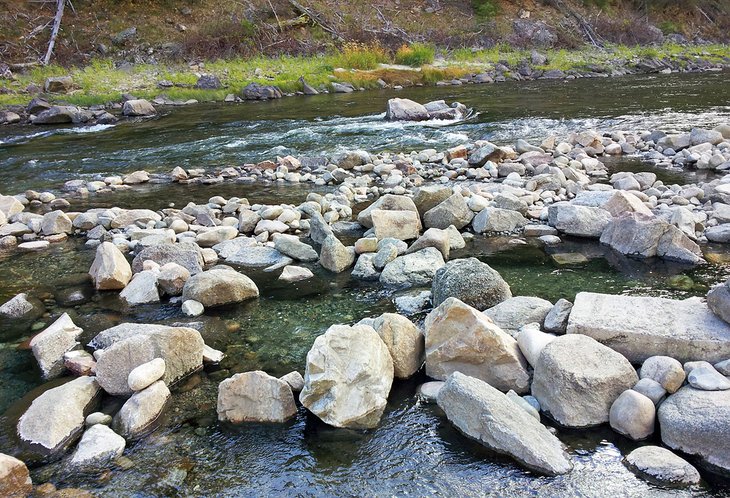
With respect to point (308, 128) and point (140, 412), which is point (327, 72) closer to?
point (308, 128)

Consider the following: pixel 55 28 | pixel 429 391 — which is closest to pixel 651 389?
pixel 429 391

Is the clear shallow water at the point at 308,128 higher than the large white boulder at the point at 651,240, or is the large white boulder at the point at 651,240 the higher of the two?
the large white boulder at the point at 651,240

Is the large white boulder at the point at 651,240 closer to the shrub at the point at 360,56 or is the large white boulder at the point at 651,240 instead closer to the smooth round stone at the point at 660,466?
the smooth round stone at the point at 660,466

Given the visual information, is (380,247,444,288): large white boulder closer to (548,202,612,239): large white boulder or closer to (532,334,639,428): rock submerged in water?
(548,202,612,239): large white boulder

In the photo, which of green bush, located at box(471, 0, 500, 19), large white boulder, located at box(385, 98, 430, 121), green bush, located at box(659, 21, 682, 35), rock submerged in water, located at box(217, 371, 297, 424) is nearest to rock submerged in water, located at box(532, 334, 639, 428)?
rock submerged in water, located at box(217, 371, 297, 424)

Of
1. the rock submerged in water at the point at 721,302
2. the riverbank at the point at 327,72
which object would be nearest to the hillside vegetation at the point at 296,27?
the riverbank at the point at 327,72

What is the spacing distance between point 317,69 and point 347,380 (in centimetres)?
2475

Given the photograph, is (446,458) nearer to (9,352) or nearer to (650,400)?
(650,400)

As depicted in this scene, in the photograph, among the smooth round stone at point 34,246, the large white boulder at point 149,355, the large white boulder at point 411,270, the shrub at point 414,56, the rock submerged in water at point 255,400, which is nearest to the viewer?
the rock submerged in water at point 255,400

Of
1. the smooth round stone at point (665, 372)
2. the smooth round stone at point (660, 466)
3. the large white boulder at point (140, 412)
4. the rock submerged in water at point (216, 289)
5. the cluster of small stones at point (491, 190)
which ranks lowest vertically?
the cluster of small stones at point (491, 190)

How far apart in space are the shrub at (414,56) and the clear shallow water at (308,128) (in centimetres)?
732

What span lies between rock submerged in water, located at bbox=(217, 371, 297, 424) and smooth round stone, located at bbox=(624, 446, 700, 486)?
6.78 ft

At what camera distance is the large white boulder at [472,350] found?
13.5ft

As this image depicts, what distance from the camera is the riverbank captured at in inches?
907
